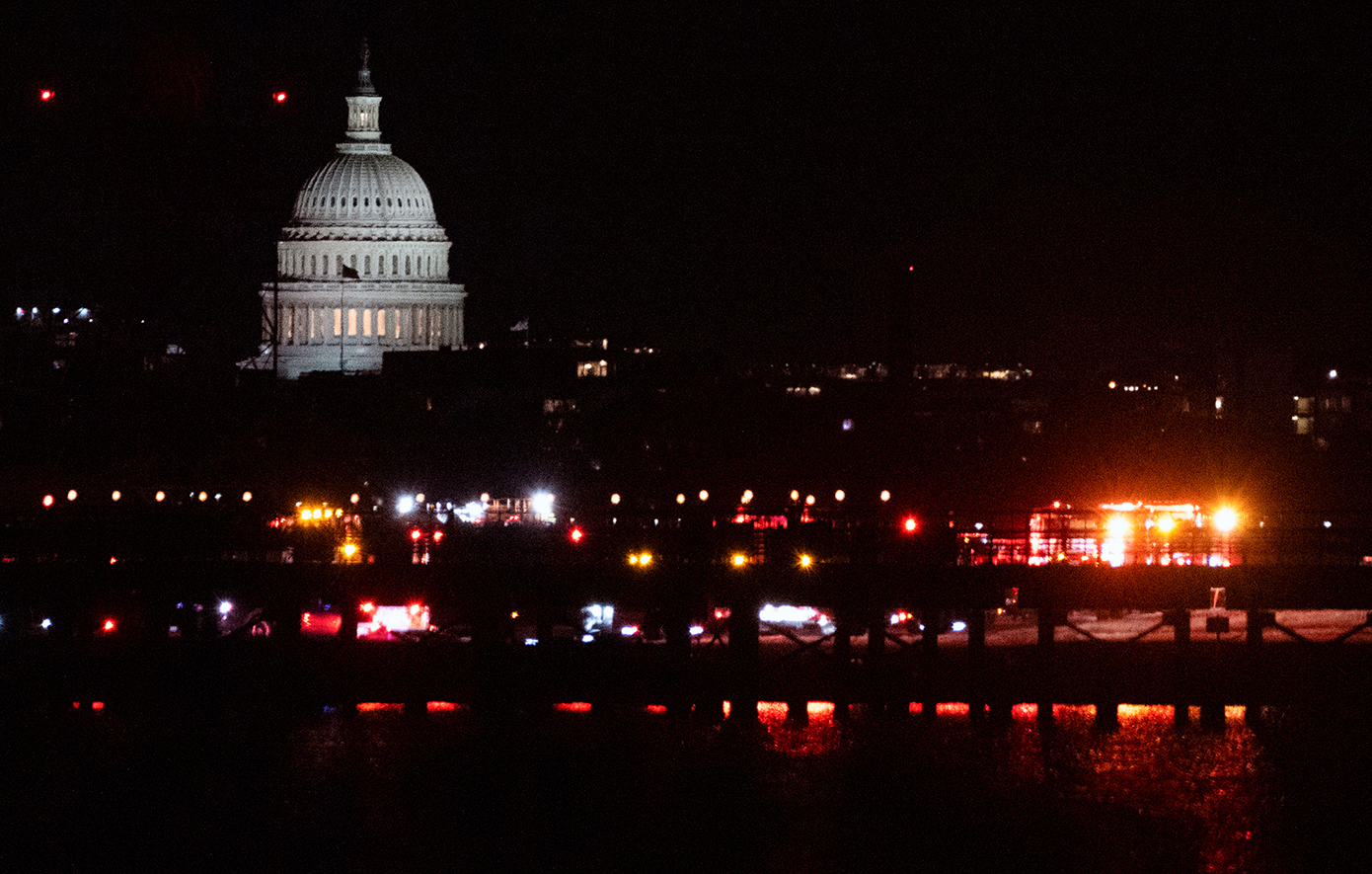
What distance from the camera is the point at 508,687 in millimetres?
56438

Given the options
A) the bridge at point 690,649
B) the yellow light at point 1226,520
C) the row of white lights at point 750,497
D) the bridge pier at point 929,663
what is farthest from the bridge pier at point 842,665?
the row of white lights at point 750,497

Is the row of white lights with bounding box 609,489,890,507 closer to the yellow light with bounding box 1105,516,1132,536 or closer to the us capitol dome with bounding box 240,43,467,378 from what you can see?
the yellow light with bounding box 1105,516,1132,536

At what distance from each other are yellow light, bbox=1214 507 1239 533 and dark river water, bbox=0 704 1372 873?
36.5ft

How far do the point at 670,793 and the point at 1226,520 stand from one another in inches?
1004

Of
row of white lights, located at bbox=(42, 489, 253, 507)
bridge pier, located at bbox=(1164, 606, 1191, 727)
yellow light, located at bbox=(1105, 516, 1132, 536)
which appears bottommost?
bridge pier, located at bbox=(1164, 606, 1191, 727)

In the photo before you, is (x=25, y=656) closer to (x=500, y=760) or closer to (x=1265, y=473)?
(x=500, y=760)

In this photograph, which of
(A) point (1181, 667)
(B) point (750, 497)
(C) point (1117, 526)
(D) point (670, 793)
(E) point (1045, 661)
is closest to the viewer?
(D) point (670, 793)

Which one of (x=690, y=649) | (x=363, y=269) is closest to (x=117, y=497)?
(x=690, y=649)

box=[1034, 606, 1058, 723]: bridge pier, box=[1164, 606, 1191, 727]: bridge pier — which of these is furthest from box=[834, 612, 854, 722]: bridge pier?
box=[1164, 606, 1191, 727]: bridge pier

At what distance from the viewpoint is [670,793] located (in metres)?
49.2

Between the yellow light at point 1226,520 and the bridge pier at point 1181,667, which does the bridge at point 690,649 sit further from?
the yellow light at point 1226,520

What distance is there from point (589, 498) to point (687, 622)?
82.4 feet

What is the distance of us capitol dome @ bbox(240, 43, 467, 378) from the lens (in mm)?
168875

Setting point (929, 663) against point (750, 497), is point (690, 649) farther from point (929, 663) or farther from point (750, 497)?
point (750, 497)
